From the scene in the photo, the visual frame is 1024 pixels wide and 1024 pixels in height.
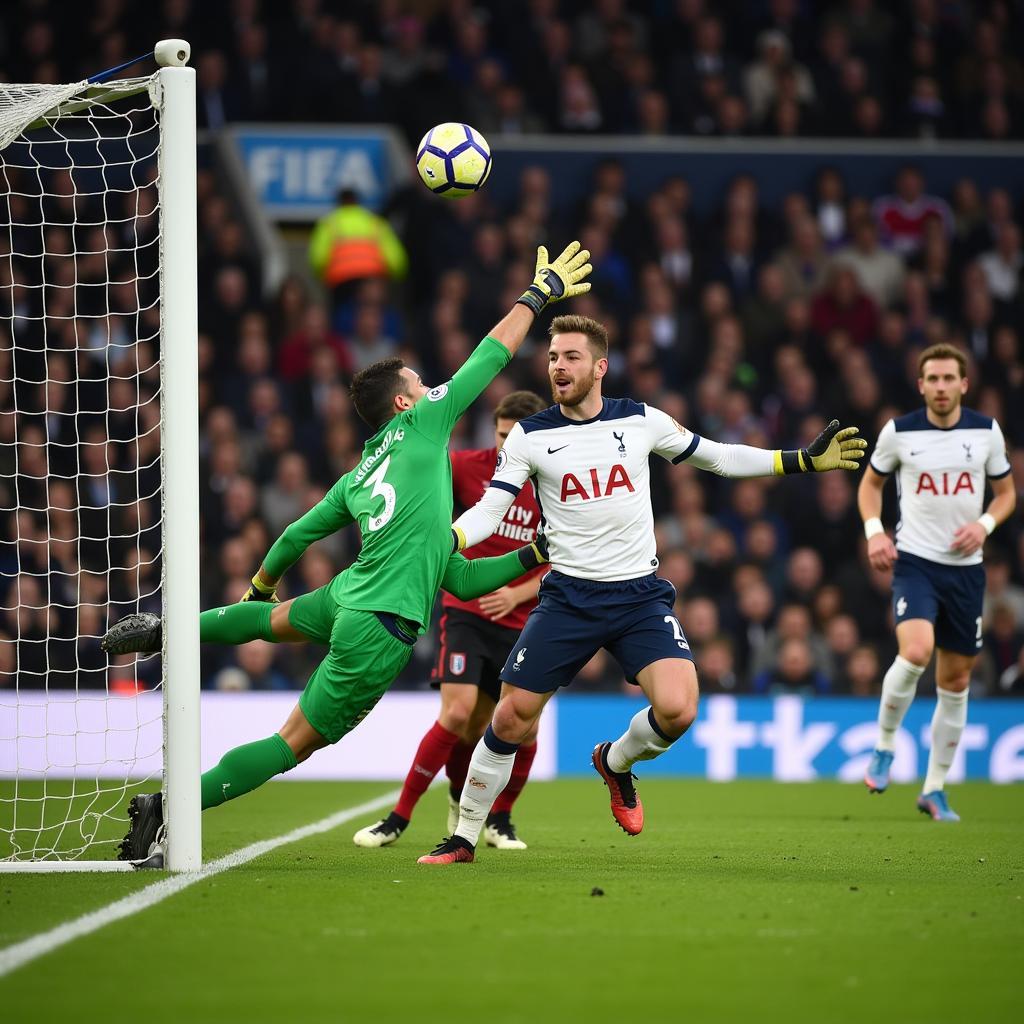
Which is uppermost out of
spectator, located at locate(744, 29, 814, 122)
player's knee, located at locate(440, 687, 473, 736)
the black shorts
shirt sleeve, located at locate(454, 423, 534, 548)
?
spectator, located at locate(744, 29, 814, 122)

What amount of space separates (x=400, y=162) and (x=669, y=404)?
430cm

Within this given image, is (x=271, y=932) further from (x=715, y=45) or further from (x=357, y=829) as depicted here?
(x=715, y=45)

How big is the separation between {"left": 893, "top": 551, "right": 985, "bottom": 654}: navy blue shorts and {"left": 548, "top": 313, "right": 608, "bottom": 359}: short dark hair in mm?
3108

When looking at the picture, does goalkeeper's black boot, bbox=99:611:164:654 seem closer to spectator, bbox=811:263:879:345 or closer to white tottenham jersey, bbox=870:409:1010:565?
white tottenham jersey, bbox=870:409:1010:565

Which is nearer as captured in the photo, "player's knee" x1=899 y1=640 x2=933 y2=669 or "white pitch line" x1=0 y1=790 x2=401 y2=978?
"white pitch line" x1=0 y1=790 x2=401 y2=978

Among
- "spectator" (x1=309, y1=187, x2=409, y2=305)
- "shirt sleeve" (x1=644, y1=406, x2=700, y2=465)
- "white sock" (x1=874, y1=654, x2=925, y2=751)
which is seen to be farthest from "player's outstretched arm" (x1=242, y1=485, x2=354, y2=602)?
"spectator" (x1=309, y1=187, x2=409, y2=305)

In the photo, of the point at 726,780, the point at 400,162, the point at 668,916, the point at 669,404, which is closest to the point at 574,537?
the point at 668,916

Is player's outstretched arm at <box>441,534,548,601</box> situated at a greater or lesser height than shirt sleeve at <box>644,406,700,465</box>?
lesser

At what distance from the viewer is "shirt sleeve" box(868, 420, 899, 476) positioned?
9156 mm

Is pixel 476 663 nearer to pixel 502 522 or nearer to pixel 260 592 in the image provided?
pixel 502 522

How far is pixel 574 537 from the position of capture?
263 inches

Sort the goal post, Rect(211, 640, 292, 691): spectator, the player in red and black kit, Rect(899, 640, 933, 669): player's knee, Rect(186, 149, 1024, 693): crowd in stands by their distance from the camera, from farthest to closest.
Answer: Rect(186, 149, 1024, 693): crowd in stands < Rect(211, 640, 292, 691): spectator < Rect(899, 640, 933, 669): player's knee < the player in red and black kit < the goal post

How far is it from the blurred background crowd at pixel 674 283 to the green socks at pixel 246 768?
20.3 feet

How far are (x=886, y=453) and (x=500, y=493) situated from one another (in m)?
3.34
